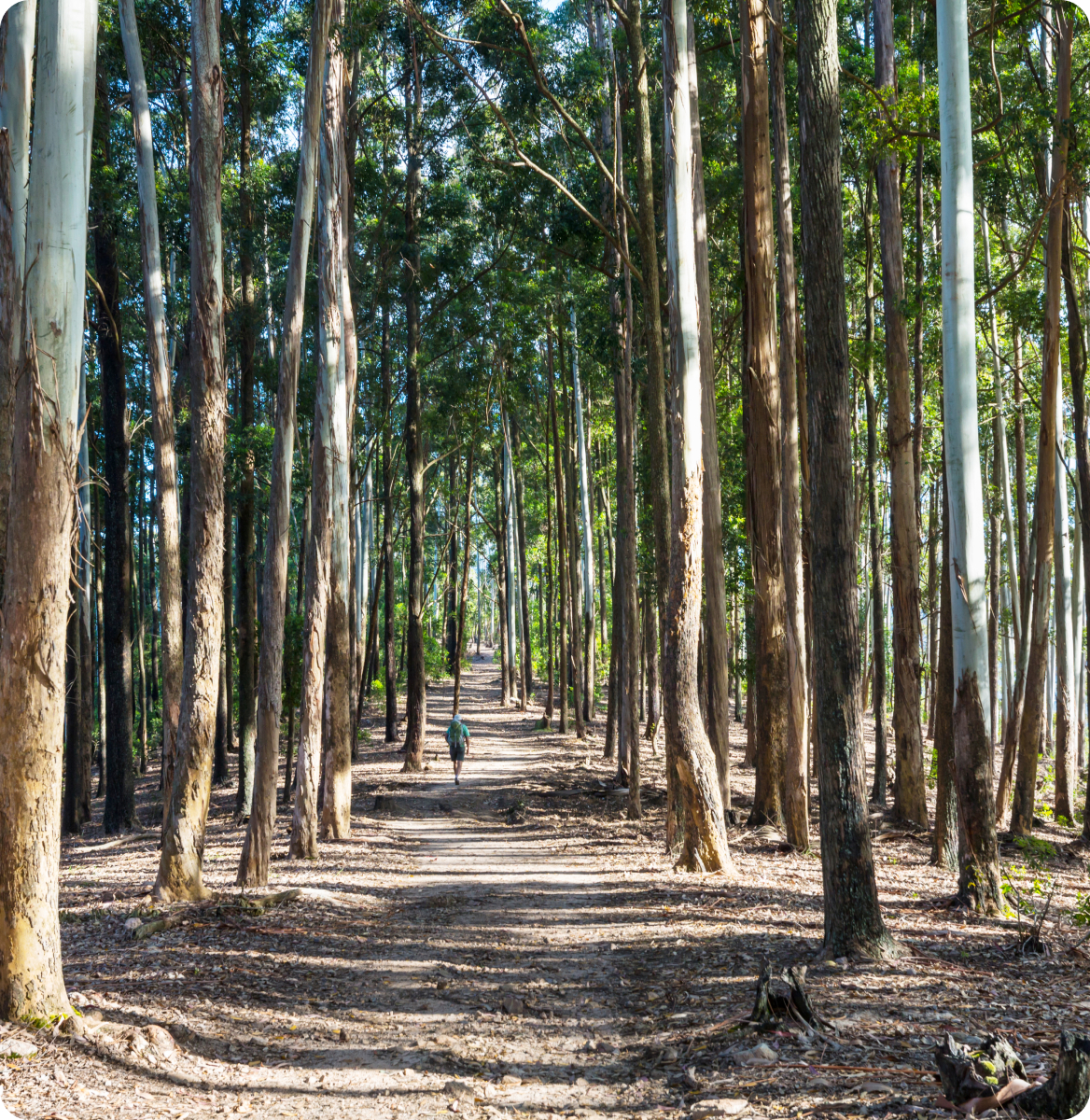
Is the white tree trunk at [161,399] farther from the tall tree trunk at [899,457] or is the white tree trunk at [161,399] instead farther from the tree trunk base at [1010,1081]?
the tall tree trunk at [899,457]

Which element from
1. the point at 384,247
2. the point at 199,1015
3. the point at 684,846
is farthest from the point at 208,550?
the point at 384,247

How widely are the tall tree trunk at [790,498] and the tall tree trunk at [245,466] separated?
839cm

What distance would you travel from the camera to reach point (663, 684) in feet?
32.4

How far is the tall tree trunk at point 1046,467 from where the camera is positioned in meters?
11.0

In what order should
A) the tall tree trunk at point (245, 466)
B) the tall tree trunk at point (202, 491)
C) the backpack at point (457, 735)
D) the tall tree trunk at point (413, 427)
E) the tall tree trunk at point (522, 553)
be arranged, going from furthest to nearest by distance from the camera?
the tall tree trunk at point (522, 553) < the tall tree trunk at point (413, 427) < the backpack at point (457, 735) < the tall tree trunk at point (245, 466) < the tall tree trunk at point (202, 491)

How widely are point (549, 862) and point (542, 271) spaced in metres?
13.8

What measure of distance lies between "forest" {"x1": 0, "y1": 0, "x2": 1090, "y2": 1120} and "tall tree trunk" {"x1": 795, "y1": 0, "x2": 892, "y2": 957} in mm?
32

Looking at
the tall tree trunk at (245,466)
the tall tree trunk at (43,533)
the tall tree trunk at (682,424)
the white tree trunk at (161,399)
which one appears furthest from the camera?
the tall tree trunk at (245,466)

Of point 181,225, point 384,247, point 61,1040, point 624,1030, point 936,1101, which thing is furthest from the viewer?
point 384,247

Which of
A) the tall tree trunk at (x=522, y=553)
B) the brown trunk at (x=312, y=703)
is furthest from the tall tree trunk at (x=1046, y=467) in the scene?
the tall tree trunk at (x=522, y=553)

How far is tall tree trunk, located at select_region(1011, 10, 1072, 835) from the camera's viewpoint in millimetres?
10977

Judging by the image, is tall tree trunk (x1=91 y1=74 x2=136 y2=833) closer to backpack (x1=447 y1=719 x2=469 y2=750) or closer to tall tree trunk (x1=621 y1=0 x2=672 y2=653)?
backpack (x1=447 y1=719 x2=469 y2=750)

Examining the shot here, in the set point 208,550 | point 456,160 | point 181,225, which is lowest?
point 208,550

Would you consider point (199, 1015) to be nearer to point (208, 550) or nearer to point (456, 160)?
point (208, 550)
